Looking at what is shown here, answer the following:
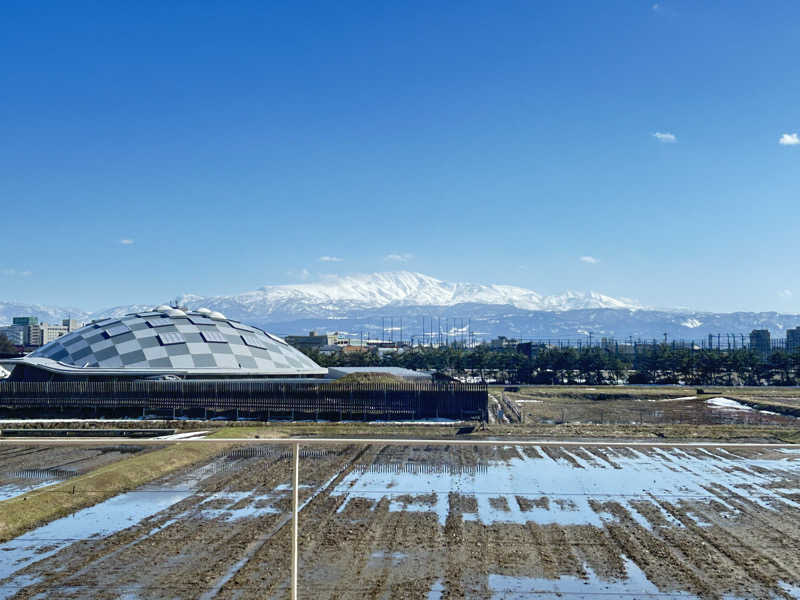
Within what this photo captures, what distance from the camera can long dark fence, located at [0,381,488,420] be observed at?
1602 inches

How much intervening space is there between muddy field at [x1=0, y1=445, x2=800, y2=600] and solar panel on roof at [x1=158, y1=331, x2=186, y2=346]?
39.6 metres

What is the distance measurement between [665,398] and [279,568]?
5985 centimetres

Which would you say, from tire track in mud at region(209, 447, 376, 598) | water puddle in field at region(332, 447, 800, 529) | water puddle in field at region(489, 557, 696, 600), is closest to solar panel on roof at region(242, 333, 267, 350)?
water puddle in field at region(332, 447, 800, 529)

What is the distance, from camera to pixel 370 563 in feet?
31.6

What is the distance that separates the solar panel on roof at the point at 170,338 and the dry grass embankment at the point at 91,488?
99.1 ft

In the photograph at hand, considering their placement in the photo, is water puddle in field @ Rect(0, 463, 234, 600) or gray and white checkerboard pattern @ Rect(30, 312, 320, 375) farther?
gray and white checkerboard pattern @ Rect(30, 312, 320, 375)

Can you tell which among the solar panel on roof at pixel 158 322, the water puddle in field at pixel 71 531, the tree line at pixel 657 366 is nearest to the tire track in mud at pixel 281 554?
the water puddle in field at pixel 71 531

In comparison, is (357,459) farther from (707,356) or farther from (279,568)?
(707,356)

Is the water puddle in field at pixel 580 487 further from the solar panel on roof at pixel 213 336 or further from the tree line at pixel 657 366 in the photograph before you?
the tree line at pixel 657 366

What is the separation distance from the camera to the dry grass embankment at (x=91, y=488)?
11.6 meters

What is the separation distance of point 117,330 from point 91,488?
4314 centimetres

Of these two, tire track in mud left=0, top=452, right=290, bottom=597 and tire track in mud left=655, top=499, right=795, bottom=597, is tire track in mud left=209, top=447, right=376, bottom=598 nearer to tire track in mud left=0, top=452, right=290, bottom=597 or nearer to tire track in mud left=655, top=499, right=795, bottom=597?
tire track in mud left=0, top=452, right=290, bottom=597

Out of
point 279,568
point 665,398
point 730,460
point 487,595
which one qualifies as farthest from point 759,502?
point 665,398

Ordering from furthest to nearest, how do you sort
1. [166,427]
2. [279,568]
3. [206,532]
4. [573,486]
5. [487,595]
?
[166,427], [573,486], [206,532], [279,568], [487,595]
